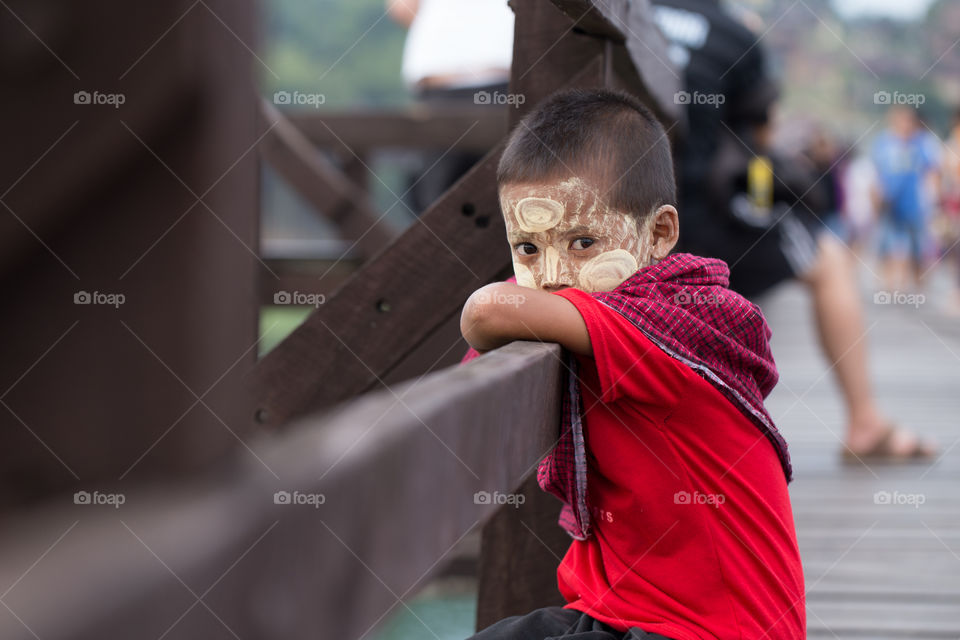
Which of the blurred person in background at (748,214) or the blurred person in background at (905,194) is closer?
the blurred person in background at (748,214)

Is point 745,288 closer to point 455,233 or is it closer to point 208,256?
point 455,233

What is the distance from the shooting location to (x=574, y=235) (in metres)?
1.62

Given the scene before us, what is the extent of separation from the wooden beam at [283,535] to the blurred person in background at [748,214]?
12.4ft

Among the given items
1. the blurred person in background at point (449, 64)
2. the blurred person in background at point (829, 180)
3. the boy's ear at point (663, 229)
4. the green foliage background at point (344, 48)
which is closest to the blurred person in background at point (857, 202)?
the blurred person in background at point (829, 180)

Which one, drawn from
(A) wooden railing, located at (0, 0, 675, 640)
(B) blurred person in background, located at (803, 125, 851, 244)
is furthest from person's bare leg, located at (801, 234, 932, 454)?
(B) blurred person in background, located at (803, 125, 851, 244)

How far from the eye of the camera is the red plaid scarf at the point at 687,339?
1508mm

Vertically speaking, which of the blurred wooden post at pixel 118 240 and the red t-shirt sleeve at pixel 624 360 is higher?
the blurred wooden post at pixel 118 240

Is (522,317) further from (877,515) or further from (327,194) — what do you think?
(327,194)

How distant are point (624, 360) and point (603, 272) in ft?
0.63

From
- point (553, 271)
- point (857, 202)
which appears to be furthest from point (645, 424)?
point (857, 202)

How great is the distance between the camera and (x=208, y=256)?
42 cm

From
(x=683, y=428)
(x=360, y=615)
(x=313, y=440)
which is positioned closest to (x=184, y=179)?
(x=313, y=440)

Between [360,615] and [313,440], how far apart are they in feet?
0.40

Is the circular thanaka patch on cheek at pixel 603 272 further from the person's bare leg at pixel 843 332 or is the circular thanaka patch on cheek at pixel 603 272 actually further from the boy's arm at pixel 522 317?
the person's bare leg at pixel 843 332
